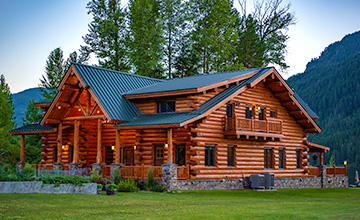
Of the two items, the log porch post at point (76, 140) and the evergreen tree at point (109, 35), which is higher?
the evergreen tree at point (109, 35)

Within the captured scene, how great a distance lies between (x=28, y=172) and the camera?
908 inches

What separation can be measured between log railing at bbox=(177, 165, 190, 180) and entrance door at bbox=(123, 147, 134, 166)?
5646mm

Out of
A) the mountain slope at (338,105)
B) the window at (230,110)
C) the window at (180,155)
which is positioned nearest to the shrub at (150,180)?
the window at (180,155)

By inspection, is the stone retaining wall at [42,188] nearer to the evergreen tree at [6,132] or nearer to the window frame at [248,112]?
the window frame at [248,112]

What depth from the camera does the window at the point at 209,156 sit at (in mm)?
32319

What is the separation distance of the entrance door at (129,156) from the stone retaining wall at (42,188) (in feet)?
33.1

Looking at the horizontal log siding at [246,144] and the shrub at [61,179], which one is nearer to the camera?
the shrub at [61,179]

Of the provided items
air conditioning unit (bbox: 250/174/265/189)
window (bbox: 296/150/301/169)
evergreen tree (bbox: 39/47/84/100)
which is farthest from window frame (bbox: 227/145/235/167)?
evergreen tree (bbox: 39/47/84/100)

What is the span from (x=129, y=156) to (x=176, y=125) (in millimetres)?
7916

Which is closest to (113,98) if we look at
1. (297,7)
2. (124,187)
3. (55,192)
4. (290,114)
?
(124,187)

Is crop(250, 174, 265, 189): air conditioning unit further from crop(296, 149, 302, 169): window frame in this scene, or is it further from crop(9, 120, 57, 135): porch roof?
crop(9, 120, 57, 135): porch roof

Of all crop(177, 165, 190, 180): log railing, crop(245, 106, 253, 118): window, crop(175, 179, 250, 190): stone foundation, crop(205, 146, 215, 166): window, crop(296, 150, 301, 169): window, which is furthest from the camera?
crop(296, 150, 301, 169): window

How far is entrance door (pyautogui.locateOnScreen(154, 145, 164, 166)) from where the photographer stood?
107ft

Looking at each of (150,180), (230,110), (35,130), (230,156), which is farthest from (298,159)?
(35,130)
